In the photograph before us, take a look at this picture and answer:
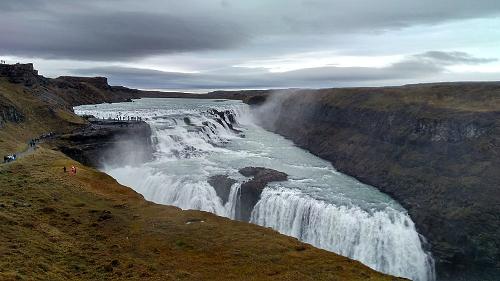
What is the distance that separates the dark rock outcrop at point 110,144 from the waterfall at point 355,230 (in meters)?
30.2

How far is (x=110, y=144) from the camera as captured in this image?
6881 cm

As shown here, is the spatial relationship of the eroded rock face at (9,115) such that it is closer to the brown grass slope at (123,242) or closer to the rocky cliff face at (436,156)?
the brown grass slope at (123,242)

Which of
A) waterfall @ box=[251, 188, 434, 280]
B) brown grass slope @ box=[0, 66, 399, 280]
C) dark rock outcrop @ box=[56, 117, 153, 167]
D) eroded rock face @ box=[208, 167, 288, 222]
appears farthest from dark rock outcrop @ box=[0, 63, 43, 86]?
waterfall @ box=[251, 188, 434, 280]

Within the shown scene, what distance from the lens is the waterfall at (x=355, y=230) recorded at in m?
42.7

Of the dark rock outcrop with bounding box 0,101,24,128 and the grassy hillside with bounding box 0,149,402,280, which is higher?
the dark rock outcrop with bounding box 0,101,24,128

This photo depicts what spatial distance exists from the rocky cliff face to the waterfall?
2.73 metres

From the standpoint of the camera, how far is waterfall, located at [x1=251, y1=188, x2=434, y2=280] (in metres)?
42.7

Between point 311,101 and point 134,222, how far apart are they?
3534 inches

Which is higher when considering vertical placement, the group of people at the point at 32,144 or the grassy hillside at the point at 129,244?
the group of people at the point at 32,144

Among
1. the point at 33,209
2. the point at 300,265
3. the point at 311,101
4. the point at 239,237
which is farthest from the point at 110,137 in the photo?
the point at 311,101

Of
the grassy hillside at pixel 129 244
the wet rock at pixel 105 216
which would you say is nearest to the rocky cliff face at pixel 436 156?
the grassy hillside at pixel 129 244

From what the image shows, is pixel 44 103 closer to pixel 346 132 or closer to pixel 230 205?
pixel 230 205

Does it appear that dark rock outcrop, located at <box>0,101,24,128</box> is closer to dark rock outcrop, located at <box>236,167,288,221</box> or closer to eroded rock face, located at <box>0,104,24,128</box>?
eroded rock face, located at <box>0,104,24,128</box>

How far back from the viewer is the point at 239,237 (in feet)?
99.0
